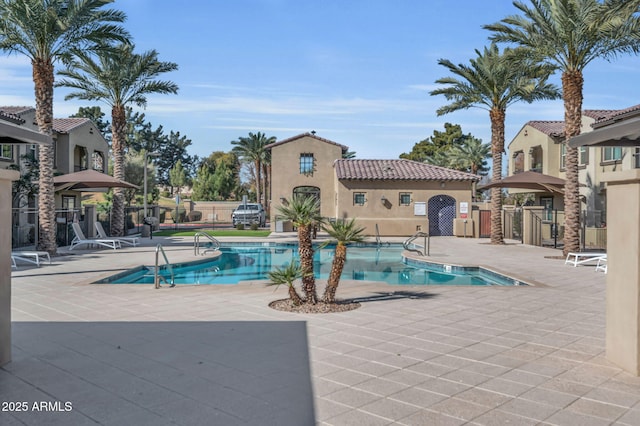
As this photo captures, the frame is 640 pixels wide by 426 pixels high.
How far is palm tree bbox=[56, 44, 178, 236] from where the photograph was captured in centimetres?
2436

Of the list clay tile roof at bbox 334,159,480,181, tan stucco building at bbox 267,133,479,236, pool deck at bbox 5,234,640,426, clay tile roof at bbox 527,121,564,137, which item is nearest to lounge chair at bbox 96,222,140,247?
tan stucco building at bbox 267,133,479,236

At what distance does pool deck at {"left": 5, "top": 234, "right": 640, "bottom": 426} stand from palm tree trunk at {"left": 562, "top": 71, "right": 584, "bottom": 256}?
8655 millimetres

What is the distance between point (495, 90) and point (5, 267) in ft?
71.8

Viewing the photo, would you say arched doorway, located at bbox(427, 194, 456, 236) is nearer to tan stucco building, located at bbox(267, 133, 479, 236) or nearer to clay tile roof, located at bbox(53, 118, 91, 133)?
tan stucco building, located at bbox(267, 133, 479, 236)

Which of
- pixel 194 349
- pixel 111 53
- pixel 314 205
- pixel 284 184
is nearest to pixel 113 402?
pixel 194 349

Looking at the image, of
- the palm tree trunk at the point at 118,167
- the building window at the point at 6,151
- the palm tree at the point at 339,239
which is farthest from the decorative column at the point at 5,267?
the building window at the point at 6,151

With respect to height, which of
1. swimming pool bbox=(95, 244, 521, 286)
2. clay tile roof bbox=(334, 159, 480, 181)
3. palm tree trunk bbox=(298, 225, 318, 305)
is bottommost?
swimming pool bbox=(95, 244, 521, 286)

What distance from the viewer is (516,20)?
18562mm

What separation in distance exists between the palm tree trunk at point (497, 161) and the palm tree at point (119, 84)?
1575cm

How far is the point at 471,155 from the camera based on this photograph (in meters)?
48.3

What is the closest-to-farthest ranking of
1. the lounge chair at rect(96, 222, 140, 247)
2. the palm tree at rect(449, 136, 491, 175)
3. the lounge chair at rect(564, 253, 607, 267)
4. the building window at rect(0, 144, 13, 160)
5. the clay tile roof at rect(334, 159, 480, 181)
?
the lounge chair at rect(564, 253, 607, 267) → the lounge chair at rect(96, 222, 140, 247) → the building window at rect(0, 144, 13, 160) → the clay tile roof at rect(334, 159, 480, 181) → the palm tree at rect(449, 136, 491, 175)

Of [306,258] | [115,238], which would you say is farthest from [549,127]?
[306,258]

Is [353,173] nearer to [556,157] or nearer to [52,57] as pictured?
[556,157]

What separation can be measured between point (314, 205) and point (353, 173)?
23.1m
